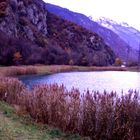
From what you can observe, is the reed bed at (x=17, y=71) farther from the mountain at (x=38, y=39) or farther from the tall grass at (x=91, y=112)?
the tall grass at (x=91, y=112)

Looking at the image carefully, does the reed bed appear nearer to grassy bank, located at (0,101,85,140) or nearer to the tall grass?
grassy bank, located at (0,101,85,140)

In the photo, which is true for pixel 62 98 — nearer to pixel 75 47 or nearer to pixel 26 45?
pixel 26 45

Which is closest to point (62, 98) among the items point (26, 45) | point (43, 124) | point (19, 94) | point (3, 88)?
point (43, 124)

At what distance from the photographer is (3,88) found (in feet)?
56.6

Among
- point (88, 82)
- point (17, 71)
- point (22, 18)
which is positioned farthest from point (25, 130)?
point (22, 18)

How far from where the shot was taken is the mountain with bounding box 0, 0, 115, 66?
6631cm

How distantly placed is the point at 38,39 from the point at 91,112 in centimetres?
8130

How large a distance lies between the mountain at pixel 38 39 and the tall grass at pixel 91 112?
152 feet

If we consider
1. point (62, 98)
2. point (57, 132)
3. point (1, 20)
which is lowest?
point (57, 132)

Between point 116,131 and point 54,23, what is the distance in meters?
111

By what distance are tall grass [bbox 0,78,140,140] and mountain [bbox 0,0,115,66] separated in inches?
1820

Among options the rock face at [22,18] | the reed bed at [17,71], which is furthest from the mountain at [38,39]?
the reed bed at [17,71]

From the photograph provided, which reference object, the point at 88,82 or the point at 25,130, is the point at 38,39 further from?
the point at 25,130

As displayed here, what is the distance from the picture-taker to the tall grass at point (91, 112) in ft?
36.0
